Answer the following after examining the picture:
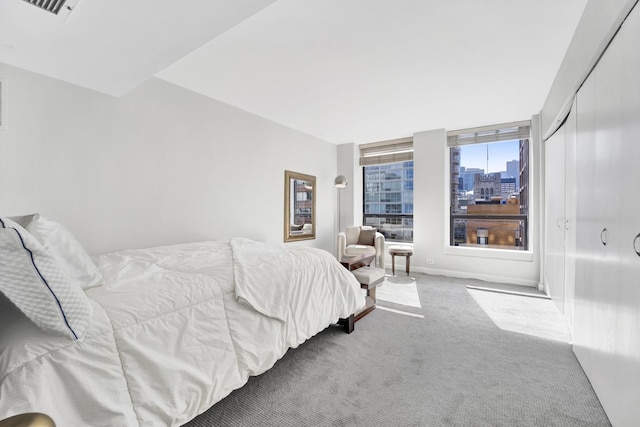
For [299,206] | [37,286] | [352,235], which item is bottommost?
[352,235]

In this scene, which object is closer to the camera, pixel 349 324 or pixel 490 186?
pixel 349 324

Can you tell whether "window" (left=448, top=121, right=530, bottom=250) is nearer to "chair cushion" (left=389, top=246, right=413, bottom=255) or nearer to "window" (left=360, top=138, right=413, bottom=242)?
"window" (left=360, top=138, right=413, bottom=242)

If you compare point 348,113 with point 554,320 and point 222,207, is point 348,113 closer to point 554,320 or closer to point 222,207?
point 222,207

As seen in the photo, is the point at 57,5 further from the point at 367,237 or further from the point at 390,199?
the point at 390,199

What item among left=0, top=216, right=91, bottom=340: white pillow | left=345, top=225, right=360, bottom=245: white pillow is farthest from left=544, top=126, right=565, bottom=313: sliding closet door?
left=0, top=216, right=91, bottom=340: white pillow

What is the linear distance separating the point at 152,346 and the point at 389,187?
5175mm

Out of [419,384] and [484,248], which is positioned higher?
[484,248]

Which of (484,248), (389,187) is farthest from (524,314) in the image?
(389,187)

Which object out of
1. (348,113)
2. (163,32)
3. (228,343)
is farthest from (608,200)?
(348,113)

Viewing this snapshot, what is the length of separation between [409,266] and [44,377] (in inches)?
184

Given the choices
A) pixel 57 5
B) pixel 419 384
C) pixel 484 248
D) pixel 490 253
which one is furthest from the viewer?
pixel 484 248

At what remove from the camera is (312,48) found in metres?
2.43

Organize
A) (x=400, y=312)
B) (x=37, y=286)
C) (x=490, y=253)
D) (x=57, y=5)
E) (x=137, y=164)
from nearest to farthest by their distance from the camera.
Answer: (x=37, y=286) → (x=57, y=5) → (x=137, y=164) → (x=400, y=312) → (x=490, y=253)

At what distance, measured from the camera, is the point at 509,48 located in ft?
8.02
